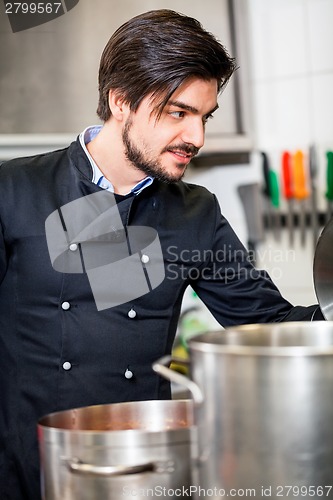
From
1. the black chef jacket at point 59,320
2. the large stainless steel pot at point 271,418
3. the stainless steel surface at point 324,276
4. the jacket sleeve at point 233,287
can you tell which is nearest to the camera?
the large stainless steel pot at point 271,418

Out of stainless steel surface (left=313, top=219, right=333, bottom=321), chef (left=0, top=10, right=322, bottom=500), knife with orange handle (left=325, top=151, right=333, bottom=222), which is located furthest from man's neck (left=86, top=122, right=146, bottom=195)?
knife with orange handle (left=325, top=151, right=333, bottom=222)

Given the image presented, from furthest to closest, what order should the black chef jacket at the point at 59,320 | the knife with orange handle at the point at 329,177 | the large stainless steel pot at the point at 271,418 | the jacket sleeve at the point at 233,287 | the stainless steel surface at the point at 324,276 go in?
the knife with orange handle at the point at 329,177 → the jacket sleeve at the point at 233,287 → the black chef jacket at the point at 59,320 → the stainless steel surface at the point at 324,276 → the large stainless steel pot at the point at 271,418

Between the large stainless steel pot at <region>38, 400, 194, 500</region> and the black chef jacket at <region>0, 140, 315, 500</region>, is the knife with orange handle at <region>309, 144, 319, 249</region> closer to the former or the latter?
the black chef jacket at <region>0, 140, 315, 500</region>

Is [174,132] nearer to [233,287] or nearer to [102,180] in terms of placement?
[102,180]

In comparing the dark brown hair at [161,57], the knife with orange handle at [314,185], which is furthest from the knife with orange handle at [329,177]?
the dark brown hair at [161,57]

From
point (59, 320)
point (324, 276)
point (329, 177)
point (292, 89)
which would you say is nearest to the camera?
point (324, 276)

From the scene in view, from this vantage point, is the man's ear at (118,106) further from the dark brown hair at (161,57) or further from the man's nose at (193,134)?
the man's nose at (193,134)

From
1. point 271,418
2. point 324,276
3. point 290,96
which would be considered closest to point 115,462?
point 271,418

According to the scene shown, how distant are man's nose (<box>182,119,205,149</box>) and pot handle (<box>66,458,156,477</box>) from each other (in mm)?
749

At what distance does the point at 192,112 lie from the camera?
1.41 m

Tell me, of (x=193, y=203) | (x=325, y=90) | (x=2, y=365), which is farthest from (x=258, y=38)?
(x=2, y=365)

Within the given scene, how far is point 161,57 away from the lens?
1.41 metres

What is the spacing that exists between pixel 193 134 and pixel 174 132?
0.11 feet

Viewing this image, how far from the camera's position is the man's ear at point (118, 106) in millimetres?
1479
